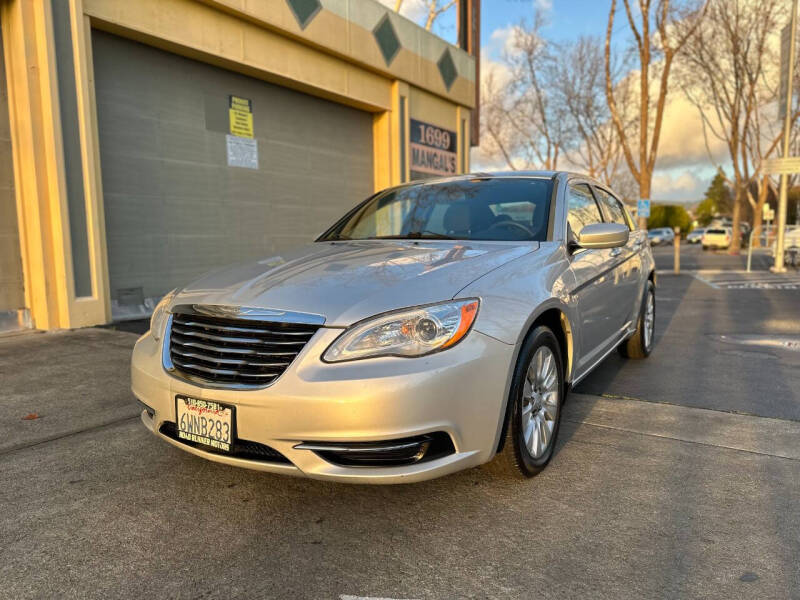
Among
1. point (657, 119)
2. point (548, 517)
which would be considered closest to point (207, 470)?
point (548, 517)

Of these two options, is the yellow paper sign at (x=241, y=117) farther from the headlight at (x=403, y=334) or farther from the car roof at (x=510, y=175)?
the headlight at (x=403, y=334)

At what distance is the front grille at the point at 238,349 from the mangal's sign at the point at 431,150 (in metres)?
11.6

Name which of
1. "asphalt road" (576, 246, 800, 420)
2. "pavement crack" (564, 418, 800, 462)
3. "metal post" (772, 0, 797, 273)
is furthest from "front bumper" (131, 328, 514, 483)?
"metal post" (772, 0, 797, 273)

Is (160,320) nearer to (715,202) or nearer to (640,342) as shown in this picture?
(640,342)

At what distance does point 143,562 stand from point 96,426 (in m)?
1.81

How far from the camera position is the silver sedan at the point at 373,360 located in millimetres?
2314

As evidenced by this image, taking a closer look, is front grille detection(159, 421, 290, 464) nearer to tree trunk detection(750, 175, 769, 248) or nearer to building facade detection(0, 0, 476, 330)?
building facade detection(0, 0, 476, 330)

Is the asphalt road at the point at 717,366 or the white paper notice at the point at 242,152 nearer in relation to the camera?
the asphalt road at the point at 717,366

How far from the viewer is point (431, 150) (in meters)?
14.7

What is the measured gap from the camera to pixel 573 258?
11.7 ft

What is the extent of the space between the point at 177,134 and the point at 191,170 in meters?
0.53

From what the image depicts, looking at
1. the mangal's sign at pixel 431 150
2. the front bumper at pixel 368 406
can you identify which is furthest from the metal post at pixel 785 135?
the front bumper at pixel 368 406

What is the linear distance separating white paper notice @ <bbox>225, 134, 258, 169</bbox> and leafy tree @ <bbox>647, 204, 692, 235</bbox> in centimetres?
8760

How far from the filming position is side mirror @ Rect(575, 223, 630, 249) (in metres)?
3.57
